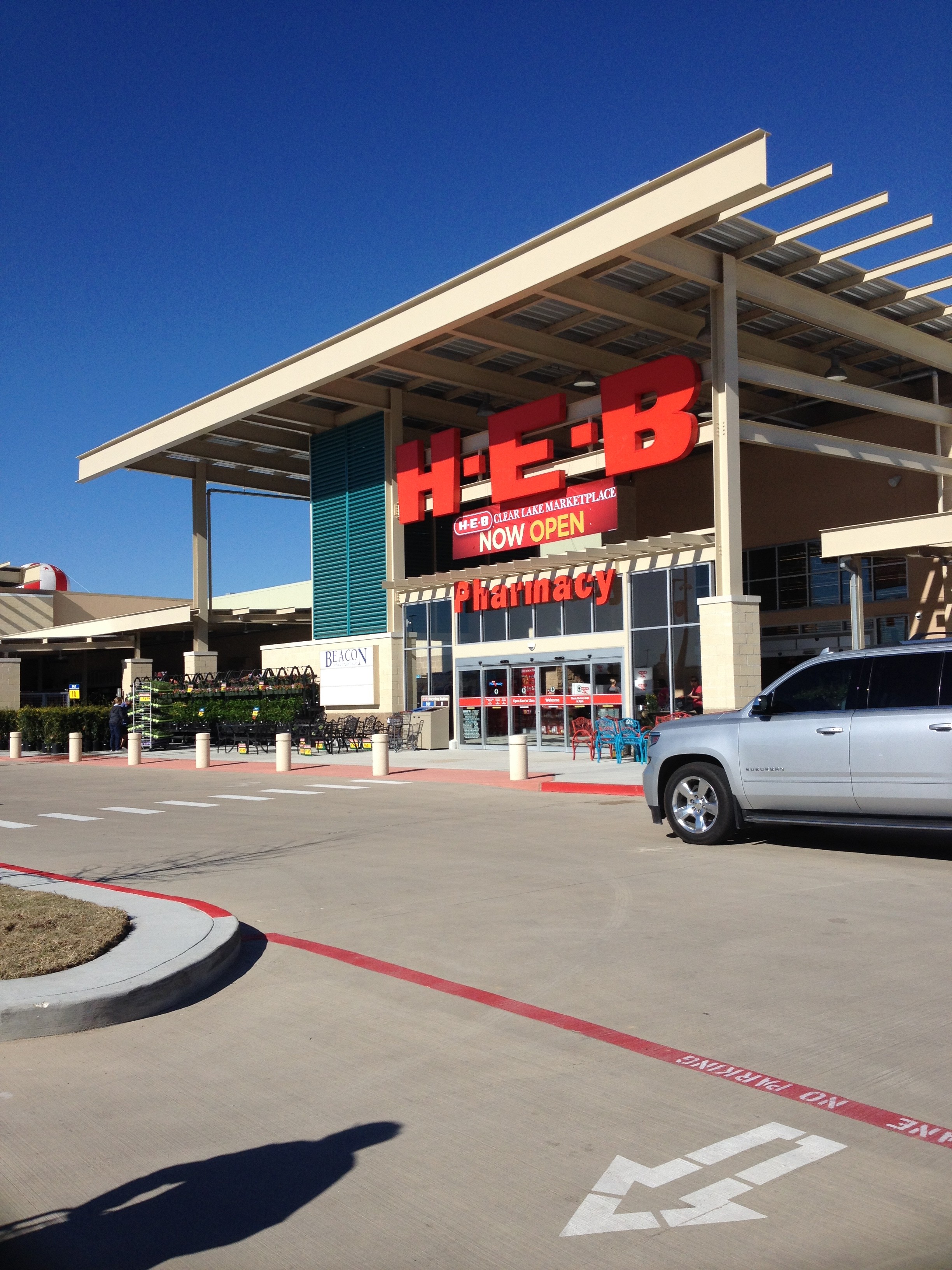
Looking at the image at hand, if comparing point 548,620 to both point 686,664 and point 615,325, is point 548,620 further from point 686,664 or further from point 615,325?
point 615,325

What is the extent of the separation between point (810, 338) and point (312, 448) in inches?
667

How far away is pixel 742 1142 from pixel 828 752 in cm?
702

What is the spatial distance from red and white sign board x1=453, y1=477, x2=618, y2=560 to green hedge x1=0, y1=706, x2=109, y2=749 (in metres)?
13.3

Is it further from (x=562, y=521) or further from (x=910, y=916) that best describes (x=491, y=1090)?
(x=562, y=521)

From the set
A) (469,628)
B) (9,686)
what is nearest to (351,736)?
(469,628)

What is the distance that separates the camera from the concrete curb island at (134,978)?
5891 mm

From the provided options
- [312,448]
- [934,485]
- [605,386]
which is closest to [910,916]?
[605,386]

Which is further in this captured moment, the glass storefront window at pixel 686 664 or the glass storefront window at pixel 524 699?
the glass storefront window at pixel 524 699

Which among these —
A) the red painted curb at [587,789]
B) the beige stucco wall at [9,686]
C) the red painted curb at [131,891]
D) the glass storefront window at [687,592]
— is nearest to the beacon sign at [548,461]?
the glass storefront window at [687,592]

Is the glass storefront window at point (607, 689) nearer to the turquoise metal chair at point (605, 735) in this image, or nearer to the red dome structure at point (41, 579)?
the turquoise metal chair at point (605, 735)

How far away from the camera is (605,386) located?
1081 inches

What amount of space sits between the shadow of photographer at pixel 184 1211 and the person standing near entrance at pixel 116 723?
1314 inches

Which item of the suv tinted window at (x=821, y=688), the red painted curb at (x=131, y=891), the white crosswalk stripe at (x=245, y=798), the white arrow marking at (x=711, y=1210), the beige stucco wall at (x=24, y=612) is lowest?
the white crosswalk stripe at (x=245, y=798)

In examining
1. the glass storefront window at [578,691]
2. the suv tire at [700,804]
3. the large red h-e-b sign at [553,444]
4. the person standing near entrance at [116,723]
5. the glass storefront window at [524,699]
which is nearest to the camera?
the suv tire at [700,804]
